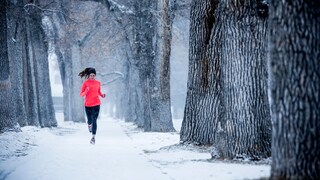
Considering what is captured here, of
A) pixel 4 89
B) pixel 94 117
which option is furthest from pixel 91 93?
pixel 4 89

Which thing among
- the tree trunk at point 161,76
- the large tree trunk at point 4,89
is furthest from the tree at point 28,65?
the tree trunk at point 161,76

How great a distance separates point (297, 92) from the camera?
4.23m

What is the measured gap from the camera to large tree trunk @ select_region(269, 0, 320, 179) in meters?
4.18

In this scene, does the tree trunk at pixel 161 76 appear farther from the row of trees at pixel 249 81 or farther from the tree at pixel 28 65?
the tree at pixel 28 65

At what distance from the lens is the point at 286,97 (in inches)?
169

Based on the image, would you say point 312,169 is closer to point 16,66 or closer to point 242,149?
point 242,149

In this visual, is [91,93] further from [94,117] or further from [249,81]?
[249,81]

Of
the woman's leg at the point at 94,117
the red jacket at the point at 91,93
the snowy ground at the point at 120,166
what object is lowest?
the snowy ground at the point at 120,166

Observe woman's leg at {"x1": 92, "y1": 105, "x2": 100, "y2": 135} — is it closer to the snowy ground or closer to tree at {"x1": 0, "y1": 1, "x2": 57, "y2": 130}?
the snowy ground

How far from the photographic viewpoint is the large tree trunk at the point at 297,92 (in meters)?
4.18

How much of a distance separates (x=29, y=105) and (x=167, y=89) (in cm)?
760

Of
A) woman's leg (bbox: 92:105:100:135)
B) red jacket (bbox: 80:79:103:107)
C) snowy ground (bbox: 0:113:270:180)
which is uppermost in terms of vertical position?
red jacket (bbox: 80:79:103:107)

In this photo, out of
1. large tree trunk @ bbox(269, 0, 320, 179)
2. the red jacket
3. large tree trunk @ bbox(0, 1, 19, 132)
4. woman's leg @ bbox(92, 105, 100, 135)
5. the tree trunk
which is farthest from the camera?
the tree trunk

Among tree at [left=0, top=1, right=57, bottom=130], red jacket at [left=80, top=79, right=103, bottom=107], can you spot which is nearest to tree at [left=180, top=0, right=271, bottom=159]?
red jacket at [left=80, top=79, right=103, bottom=107]
